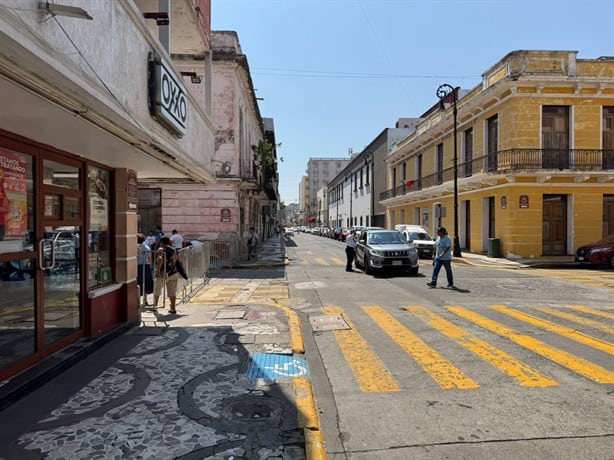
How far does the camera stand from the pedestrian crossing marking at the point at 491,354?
503cm

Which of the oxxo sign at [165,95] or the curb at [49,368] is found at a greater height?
the oxxo sign at [165,95]

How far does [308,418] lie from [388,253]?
11.8 m

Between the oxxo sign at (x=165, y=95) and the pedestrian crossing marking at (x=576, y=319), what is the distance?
7579mm

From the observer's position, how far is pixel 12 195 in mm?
4844

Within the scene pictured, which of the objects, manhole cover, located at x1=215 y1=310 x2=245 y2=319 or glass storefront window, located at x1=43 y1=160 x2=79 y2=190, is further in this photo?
manhole cover, located at x1=215 y1=310 x2=245 y2=319

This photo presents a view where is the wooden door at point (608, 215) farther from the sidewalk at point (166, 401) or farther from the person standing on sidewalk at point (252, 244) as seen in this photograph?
the sidewalk at point (166, 401)

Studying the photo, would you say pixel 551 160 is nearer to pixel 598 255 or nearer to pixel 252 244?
pixel 598 255

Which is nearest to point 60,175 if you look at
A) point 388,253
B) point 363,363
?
point 363,363

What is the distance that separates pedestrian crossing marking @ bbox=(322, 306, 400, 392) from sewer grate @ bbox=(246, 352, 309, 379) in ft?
2.14

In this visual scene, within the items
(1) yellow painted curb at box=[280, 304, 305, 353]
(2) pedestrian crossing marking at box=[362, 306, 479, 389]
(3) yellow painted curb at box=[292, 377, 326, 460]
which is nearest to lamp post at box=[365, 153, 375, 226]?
(1) yellow painted curb at box=[280, 304, 305, 353]

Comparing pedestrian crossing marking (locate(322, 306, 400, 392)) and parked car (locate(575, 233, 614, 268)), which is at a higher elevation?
parked car (locate(575, 233, 614, 268))

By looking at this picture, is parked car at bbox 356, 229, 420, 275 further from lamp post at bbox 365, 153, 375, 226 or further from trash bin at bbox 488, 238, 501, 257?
lamp post at bbox 365, 153, 375, 226

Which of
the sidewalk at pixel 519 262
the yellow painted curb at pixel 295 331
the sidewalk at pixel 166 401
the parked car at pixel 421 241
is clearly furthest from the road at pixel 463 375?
the parked car at pixel 421 241

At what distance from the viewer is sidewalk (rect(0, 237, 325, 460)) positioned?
11.4ft
